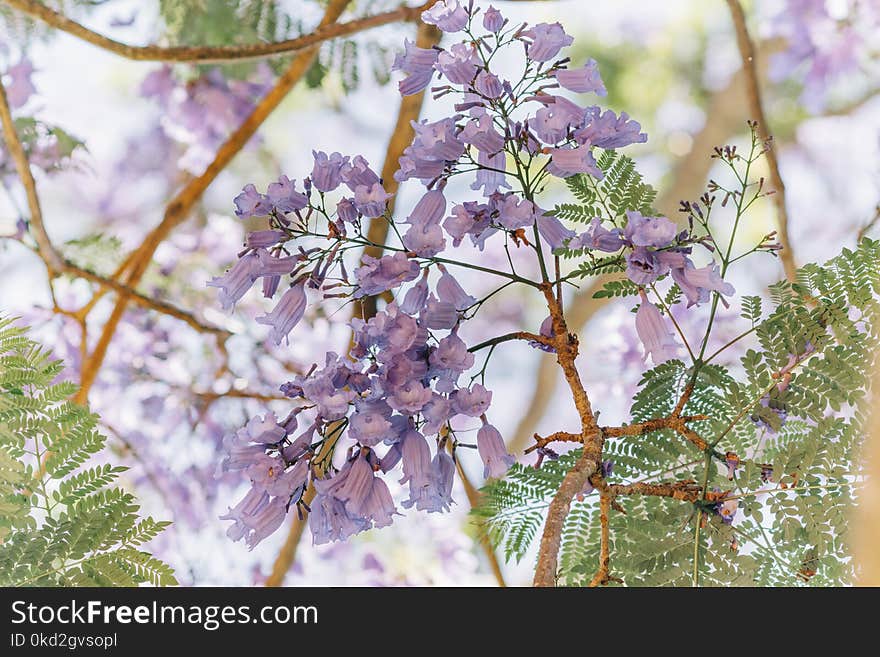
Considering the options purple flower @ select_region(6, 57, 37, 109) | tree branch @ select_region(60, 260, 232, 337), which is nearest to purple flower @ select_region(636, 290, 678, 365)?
tree branch @ select_region(60, 260, 232, 337)

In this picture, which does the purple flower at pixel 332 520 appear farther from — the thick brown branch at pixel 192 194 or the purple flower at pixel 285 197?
the thick brown branch at pixel 192 194

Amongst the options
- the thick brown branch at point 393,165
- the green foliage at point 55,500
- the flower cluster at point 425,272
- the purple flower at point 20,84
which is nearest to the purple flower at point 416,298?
the flower cluster at point 425,272

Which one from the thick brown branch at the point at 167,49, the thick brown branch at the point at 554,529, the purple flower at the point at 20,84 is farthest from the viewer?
the purple flower at the point at 20,84

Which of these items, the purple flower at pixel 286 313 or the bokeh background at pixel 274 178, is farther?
the bokeh background at pixel 274 178

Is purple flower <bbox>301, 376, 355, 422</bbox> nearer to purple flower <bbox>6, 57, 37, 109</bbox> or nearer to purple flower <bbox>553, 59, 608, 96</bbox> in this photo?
purple flower <bbox>553, 59, 608, 96</bbox>

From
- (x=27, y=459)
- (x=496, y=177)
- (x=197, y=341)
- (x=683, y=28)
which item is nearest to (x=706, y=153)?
(x=683, y=28)

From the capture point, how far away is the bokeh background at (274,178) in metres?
0.78

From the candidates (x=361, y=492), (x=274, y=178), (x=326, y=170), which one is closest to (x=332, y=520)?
(x=361, y=492)

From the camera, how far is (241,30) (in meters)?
0.76

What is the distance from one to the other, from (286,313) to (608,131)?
0.13 meters

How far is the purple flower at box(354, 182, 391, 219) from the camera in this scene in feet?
0.97

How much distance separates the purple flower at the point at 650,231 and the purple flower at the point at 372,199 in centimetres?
8

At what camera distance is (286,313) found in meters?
0.31
